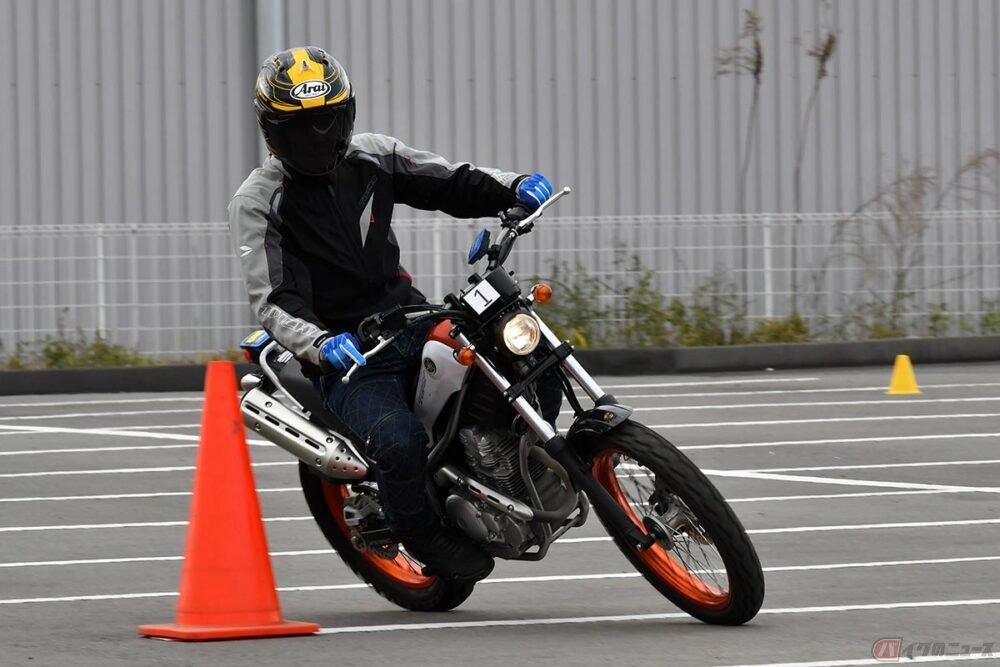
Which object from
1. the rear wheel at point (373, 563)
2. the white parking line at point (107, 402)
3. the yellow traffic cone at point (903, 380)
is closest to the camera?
the rear wheel at point (373, 563)

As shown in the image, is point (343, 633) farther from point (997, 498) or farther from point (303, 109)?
point (997, 498)

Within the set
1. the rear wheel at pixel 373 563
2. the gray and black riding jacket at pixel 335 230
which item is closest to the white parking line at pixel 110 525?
→ the rear wheel at pixel 373 563

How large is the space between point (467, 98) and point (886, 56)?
495 cm

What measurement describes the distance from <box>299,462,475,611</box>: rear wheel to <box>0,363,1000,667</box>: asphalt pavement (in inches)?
2.8

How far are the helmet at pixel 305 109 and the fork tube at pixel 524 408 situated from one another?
95cm

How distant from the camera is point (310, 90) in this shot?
19.5ft

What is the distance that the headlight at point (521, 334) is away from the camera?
222 inches

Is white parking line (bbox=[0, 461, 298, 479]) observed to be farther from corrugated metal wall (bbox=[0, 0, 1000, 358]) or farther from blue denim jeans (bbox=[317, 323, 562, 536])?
corrugated metal wall (bbox=[0, 0, 1000, 358])

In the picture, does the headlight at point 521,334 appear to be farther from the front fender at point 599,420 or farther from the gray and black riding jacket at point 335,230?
the gray and black riding jacket at point 335,230

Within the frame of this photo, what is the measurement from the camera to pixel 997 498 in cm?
901

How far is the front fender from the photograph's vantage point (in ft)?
18.2

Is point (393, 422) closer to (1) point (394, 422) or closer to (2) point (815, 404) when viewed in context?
(1) point (394, 422)

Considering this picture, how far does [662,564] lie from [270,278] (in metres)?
1.63

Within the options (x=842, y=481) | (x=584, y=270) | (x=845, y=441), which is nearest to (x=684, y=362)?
(x=584, y=270)
